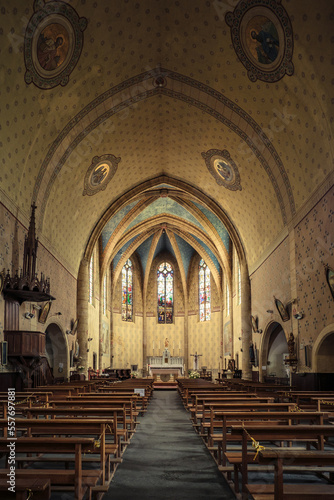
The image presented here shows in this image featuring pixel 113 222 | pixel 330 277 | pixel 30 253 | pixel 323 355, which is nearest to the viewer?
pixel 330 277

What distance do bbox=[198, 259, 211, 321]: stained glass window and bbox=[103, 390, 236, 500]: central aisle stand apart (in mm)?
27339

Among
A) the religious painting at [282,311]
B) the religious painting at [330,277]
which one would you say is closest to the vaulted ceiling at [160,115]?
the religious painting at [330,277]

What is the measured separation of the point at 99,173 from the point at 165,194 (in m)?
7.11

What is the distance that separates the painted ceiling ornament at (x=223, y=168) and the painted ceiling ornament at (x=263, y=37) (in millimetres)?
5642

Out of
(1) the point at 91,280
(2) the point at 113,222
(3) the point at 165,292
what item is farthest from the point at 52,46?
(3) the point at 165,292

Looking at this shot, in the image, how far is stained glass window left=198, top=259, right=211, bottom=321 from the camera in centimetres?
3750

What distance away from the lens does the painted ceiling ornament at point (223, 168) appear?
20.0 meters

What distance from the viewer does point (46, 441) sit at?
14.0 feet

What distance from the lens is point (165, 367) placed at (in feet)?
112

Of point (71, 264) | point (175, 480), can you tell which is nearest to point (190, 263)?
point (71, 264)

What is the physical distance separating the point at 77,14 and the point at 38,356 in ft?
30.5

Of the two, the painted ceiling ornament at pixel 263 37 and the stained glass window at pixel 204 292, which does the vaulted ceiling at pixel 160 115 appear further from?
the stained glass window at pixel 204 292

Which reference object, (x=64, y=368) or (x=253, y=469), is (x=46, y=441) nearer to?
(x=253, y=469)

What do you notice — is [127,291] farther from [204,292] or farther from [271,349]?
[271,349]
